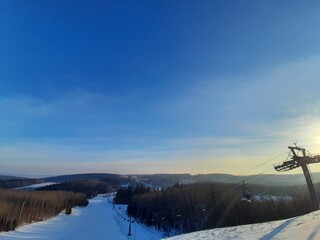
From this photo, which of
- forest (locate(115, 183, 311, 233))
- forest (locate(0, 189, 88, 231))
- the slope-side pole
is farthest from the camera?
forest (locate(115, 183, 311, 233))

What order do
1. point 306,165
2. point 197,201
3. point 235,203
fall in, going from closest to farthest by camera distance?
point 306,165 → point 235,203 → point 197,201

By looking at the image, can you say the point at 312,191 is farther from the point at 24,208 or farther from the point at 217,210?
the point at 24,208

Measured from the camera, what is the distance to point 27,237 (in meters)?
60.9

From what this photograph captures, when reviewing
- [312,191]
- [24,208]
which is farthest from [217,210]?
[312,191]

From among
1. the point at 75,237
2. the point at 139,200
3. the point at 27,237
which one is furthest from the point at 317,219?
the point at 139,200

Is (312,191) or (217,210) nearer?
(312,191)

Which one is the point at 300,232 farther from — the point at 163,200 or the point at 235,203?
the point at 163,200

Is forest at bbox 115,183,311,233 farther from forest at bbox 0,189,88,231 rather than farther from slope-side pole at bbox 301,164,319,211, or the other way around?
forest at bbox 0,189,88,231

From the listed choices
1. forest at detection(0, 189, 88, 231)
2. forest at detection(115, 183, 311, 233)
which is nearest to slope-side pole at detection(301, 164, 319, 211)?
forest at detection(115, 183, 311, 233)

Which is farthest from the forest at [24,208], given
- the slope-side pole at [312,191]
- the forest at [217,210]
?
the slope-side pole at [312,191]

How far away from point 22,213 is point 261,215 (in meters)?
66.9

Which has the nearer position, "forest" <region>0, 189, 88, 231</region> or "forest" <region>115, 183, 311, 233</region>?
"forest" <region>0, 189, 88, 231</region>

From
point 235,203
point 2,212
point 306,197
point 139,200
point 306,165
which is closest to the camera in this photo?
point 306,165

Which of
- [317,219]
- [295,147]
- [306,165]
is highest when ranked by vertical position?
[295,147]
